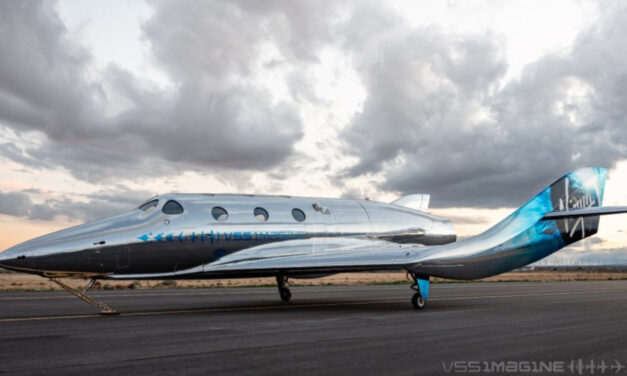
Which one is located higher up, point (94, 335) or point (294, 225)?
point (294, 225)

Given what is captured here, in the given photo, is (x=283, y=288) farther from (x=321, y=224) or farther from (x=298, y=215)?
(x=298, y=215)

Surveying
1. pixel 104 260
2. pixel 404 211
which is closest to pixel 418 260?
pixel 404 211

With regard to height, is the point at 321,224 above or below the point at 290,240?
above

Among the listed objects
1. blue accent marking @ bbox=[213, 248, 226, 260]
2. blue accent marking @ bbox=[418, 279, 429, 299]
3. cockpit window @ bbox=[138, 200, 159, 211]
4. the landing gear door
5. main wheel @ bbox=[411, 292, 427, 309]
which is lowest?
main wheel @ bbox=[411, 292, 427, 309]

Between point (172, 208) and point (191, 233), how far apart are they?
36.2 inches

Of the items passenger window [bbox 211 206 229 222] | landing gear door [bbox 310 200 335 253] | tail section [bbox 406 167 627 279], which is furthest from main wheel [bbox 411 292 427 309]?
passenger window [bbox 211 206 229 222]

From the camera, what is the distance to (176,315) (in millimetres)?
15336

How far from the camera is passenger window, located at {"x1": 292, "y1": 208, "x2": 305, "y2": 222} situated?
18.8 meters

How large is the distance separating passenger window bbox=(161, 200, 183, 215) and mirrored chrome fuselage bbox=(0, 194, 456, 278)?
11cm

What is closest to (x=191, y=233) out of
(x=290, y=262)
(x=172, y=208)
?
(x=172, y=208)

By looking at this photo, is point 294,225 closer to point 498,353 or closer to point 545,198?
point 545,198

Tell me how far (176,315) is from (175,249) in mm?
1814

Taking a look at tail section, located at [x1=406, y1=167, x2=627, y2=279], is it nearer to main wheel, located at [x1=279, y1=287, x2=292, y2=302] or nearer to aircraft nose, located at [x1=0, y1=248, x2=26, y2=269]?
main wheel, located at [x1=279, y1=287, x2=292, y2=302]

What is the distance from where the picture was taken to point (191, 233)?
16.3m
